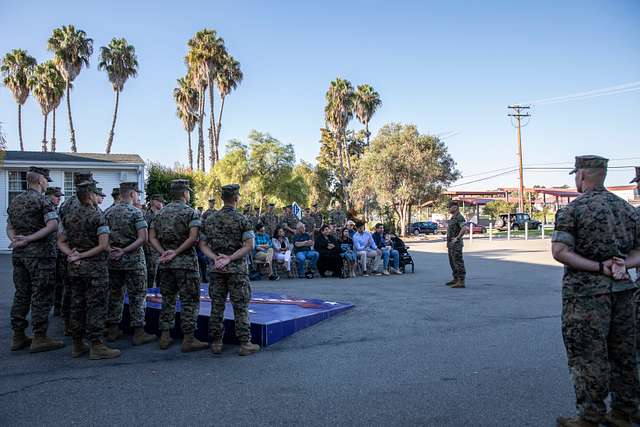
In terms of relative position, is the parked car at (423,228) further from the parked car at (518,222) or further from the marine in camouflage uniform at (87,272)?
the marine in camouflage uniform at (87,272)

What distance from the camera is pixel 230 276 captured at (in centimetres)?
570

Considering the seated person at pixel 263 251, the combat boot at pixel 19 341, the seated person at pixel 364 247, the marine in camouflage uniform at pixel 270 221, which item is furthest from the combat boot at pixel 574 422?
the marine in camouflage uniform at pixel 270 221

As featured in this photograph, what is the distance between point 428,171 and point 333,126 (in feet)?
50.4

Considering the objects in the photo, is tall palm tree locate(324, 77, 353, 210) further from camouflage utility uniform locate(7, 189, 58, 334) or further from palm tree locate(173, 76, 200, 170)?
camouflage utility uniform locate(7, 189, 58, 334)

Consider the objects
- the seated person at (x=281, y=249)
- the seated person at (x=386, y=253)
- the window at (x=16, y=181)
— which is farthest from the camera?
the window at (x=16, y=181)

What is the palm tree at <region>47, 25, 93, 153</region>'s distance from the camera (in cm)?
3844

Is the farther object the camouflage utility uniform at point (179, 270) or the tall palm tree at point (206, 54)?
the tall palm tree at point (206, 54)

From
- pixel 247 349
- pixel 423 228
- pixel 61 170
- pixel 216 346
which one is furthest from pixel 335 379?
pixel 423 228

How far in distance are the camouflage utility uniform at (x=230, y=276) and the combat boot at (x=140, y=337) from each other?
1.09 m

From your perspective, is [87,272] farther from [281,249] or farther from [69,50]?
[69,50]

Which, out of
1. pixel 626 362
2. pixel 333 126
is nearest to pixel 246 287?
pixel 626 362

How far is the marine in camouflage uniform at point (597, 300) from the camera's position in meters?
3.41

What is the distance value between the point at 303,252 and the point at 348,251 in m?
1.22

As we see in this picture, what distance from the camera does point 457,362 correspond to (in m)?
5.23
